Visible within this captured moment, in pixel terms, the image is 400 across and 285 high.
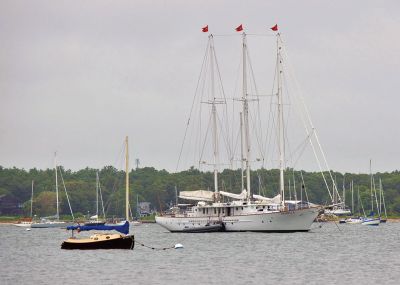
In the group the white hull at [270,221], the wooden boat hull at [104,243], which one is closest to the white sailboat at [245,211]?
the white hull at [270,221]

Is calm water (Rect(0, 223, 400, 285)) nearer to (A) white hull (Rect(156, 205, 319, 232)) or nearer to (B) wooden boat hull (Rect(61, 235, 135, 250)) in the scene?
(B) wooden boat hull (Rect(61, 235, 135, 250))

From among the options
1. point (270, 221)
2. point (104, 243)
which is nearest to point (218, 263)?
point (104, 243)

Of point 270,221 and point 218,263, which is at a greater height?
point 270,221

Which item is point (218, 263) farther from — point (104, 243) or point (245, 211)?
point (245, 211)

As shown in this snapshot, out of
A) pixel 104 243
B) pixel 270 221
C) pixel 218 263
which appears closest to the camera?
pixel 218 263

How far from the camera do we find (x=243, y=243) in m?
118

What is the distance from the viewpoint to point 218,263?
89375 mm

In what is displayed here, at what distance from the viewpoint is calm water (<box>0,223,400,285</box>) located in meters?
76.1

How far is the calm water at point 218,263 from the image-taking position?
250ft

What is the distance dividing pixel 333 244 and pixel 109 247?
2979 cm

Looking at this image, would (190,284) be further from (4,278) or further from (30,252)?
(30,252)

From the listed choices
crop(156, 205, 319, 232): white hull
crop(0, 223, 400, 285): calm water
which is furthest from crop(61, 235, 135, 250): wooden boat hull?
crop(156, 205, 319, 232): white hull

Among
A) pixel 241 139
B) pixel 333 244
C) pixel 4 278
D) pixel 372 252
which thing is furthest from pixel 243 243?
pixel 4 278

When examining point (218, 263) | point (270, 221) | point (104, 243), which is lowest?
point (218, 263)
